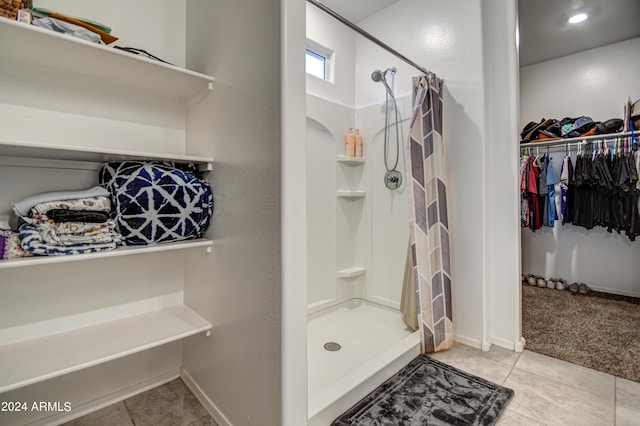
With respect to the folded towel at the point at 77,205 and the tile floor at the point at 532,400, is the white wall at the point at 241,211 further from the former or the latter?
the folded towel at the point at 77,205

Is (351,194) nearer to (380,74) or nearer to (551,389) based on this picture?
(380,74)

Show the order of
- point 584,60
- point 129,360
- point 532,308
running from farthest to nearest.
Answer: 1. point 584,60
2. point 532,308
3. point 129,360

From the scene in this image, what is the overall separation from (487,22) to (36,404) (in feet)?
11.5

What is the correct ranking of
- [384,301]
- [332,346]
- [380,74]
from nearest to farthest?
[332,346]
[380,74]
[384,301]

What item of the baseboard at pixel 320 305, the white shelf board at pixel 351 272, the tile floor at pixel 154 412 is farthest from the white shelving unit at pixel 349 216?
the tile floor at pixel 154 412

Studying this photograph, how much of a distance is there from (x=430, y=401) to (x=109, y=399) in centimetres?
169

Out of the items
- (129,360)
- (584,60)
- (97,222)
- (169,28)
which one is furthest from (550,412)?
(584,60)

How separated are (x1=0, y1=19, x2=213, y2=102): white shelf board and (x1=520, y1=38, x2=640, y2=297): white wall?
4.27m

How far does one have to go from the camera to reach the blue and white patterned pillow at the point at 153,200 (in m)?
1.33

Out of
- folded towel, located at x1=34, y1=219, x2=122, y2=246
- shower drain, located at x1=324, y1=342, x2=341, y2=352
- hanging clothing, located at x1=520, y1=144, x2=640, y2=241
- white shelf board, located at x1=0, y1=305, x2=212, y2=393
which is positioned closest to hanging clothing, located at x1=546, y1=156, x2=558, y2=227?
hanging clothing, located at x1=520, y1=144, x2=640, y2=241

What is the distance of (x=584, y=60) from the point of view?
366cm

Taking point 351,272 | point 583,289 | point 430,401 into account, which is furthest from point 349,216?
point 583,289

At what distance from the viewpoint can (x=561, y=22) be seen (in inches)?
122

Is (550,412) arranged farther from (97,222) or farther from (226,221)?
(97,222)
